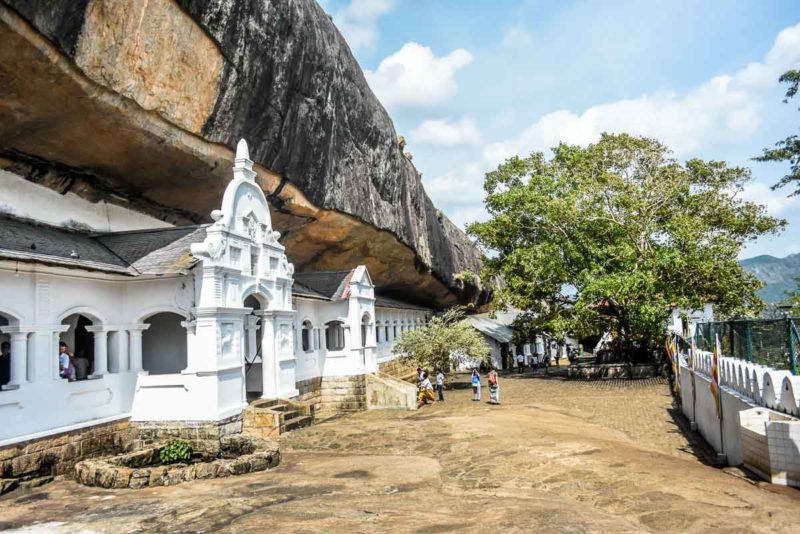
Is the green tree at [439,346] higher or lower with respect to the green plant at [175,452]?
higher

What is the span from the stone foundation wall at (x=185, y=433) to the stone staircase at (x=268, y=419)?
3.58ft

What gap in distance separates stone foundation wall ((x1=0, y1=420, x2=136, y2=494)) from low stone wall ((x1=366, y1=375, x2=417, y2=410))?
9856 mm

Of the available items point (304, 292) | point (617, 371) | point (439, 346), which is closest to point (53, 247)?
point (304, 292)

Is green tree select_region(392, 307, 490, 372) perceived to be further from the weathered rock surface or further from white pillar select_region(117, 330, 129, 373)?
white pillar select_region(117, 330, 129, 373)

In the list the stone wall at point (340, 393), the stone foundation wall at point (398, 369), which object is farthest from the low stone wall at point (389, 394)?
the stone foundation wall at point (398, 369)

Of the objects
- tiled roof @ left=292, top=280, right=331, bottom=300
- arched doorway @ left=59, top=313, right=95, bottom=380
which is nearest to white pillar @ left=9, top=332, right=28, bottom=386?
arched doorway @ left=59, top=313, right=95, bottom=380

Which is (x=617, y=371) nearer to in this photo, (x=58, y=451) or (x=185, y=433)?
(x=185, y=433)

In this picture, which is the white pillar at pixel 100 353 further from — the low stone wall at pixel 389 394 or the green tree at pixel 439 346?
the green tree at pixel 439 346

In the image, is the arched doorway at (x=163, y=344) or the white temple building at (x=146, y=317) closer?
the white temple building at (x=146, y=317)

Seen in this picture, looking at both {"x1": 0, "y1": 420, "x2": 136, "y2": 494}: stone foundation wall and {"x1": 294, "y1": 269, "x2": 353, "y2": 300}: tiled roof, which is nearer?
{"x1": 0, "y1": 420, "x2": 136, "y2": 494}: stone foundation wall

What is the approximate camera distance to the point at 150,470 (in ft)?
36.3

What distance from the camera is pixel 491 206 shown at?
33.9 meters

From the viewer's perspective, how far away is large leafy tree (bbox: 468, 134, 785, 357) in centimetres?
2795

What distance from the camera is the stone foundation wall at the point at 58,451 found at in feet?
38.0
